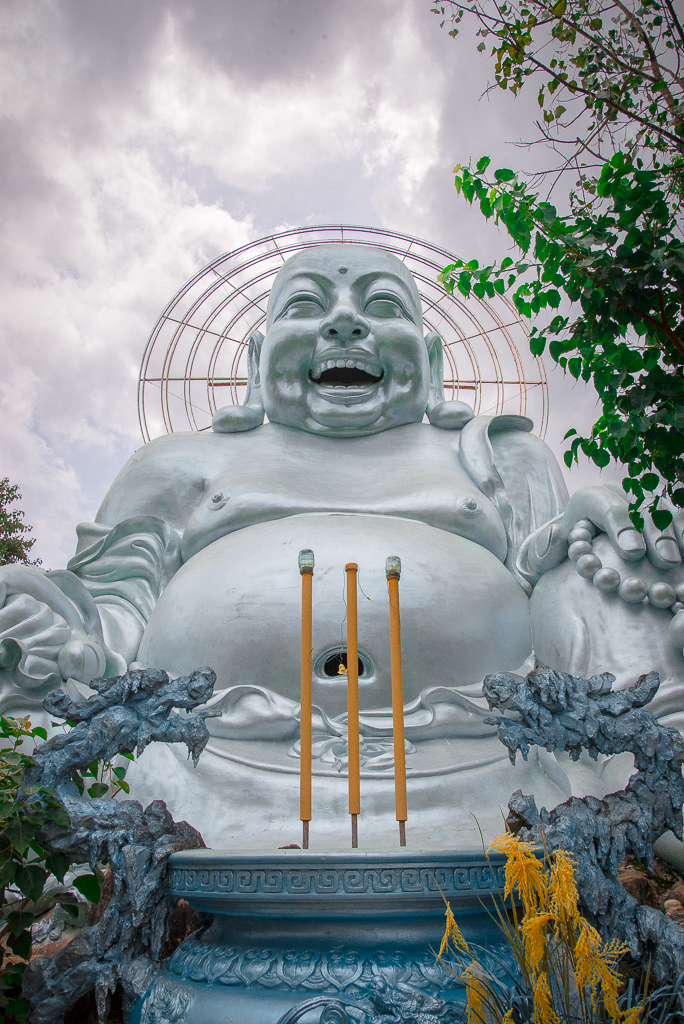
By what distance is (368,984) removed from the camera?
172 centimetres

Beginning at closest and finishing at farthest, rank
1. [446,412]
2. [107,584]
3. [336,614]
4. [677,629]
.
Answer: [677,629] → [336,614] → [107,584] → [446,412]

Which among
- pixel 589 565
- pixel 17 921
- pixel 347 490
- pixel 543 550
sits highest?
pixel 347 490

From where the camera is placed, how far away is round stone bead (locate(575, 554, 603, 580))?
12.1 feet

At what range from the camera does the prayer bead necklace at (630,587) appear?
3.47m

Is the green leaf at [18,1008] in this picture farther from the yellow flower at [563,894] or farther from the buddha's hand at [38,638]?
the buddha's hand at [38,638]

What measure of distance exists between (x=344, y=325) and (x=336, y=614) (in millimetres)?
2078

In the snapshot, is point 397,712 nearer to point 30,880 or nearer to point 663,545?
point 30,880

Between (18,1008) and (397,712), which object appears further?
(397,712)

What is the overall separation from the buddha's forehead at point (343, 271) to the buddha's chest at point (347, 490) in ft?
3.35

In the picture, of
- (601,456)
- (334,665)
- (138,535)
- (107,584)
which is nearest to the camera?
(601,456)

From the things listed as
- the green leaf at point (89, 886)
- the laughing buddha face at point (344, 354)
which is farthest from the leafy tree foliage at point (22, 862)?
the laughing buddha face at point (344, 354)

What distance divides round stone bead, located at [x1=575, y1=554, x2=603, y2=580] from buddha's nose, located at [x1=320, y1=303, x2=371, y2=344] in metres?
2.09

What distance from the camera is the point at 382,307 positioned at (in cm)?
520

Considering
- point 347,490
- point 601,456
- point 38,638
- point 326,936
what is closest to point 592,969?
point 326,936
